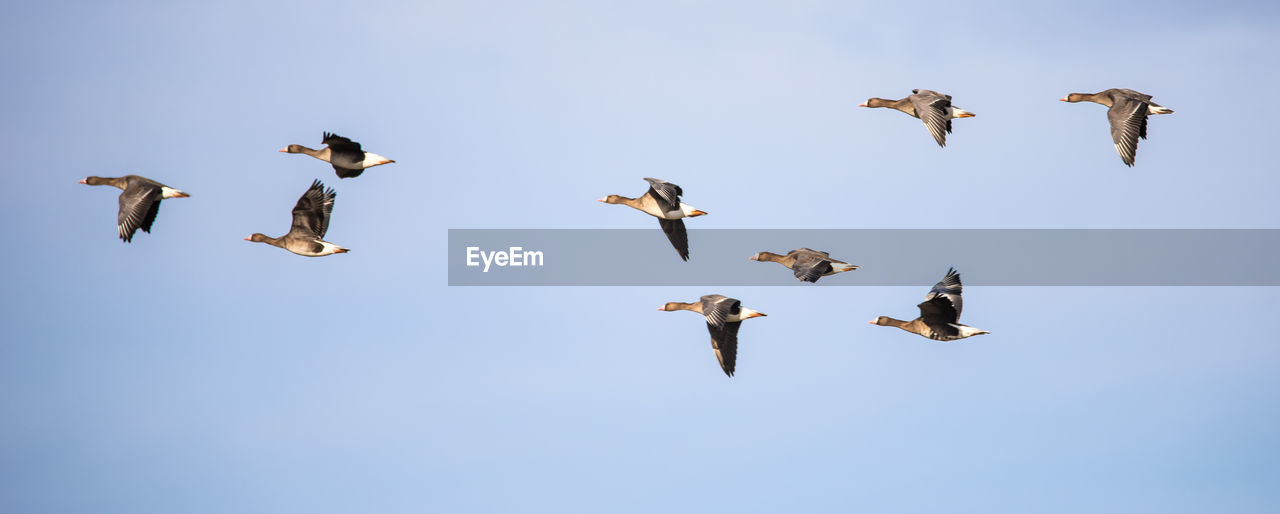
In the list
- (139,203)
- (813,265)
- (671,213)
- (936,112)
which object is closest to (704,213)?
(671,213)

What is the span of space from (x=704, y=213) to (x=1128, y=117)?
1034 cm

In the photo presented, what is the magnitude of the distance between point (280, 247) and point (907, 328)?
15.4 meters

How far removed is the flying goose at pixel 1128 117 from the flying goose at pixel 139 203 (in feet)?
70.5

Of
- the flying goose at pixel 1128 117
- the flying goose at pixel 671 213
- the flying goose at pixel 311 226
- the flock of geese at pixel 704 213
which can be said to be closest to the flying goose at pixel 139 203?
the flock of geese at pixel 704 213

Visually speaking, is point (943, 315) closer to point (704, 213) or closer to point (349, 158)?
→ point (704, 213)

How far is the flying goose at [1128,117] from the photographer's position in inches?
1593

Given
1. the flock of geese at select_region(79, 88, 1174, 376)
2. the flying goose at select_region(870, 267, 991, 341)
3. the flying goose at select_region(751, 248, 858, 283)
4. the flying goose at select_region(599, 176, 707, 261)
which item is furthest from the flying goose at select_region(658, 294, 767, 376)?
the flying goose at select_region(870, 267, 991, 341)

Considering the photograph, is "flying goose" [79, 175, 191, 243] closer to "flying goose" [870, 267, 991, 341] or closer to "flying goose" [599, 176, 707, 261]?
"flying goose" [599, 176, 707, 261]

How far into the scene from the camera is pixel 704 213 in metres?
42.7

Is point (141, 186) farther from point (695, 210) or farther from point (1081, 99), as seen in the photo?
point (1081, 99)

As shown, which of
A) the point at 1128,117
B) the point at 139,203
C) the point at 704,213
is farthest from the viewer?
the point at 704,213

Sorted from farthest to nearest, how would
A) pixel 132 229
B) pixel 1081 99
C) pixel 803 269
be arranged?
pixel 1081 99 → pixel 803 269 → pixel 132 229

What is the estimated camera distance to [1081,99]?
45156mm

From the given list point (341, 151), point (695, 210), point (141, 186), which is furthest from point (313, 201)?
point (695, 210)
